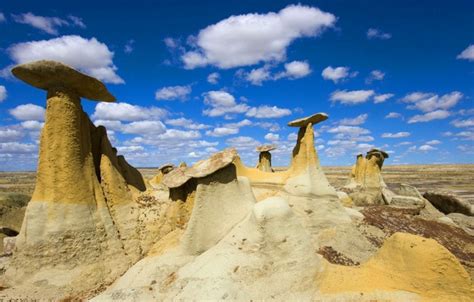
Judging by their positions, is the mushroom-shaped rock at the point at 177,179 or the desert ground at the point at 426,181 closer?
the mushroom-shaped rock at the point at 177,179

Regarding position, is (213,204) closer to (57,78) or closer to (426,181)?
(57,78)

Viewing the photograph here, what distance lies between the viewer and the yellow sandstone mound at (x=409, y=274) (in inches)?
204

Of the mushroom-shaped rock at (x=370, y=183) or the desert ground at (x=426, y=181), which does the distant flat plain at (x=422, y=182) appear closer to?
the desert ground at (x=426, y=181)

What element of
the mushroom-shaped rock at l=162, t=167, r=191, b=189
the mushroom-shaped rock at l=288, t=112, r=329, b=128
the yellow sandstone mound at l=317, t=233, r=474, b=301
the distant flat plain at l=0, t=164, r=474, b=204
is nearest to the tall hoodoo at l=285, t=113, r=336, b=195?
the mushroom-shaped rock at l=288, t=112, r=329, b=128

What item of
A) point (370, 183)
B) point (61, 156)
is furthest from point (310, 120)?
point (370, 183)

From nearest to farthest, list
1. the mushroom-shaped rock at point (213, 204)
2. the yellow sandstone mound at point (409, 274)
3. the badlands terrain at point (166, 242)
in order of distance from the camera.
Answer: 1. the yellow sandstone mound at point (409, 274)
2. the badlands terrain at point (166, 242)
3. the mushroom-shaped rock at point (213, 204)

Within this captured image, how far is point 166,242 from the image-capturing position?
8.18m

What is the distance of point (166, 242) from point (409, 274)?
5.46 m

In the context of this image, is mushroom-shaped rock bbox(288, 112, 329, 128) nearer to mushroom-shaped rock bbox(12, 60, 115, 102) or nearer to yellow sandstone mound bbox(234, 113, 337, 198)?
yellow sandstone mound bbox(234, 113, 337, 198)

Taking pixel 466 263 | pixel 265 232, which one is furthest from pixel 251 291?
pixel 466 263

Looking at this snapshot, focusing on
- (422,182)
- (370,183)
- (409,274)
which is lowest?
(422,182)

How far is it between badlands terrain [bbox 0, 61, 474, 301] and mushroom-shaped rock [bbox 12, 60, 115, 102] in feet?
0.08

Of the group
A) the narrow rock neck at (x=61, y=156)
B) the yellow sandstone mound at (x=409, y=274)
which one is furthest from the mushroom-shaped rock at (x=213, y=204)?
the narrow rock neck at (x=61, y=156)

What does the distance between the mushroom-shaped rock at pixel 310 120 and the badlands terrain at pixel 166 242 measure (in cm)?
459
